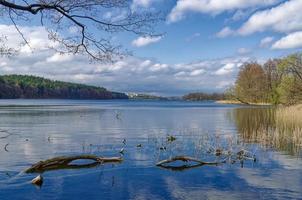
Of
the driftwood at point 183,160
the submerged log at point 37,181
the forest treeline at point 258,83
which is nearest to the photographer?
the submerged log at point 37,181

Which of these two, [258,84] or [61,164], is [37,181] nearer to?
[61,164]

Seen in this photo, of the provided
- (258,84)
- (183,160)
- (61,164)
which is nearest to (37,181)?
(61,164)

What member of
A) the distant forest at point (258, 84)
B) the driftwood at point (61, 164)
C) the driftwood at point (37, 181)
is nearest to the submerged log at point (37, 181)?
the driftwood at point (37, 181)

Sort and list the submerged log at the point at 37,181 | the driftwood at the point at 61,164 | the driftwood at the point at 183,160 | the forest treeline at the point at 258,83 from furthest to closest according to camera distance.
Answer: the forest treeline at the point at 258,83
the driftwood at the point at 183,160
the driftwood at the point at 61,164
the submerged log at the point at 37,181

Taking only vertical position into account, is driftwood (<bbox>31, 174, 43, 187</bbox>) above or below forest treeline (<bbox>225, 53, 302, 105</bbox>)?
below

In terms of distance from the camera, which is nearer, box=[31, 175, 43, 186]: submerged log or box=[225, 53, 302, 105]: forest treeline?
box=[31, 175, 43, 186]: submerged log

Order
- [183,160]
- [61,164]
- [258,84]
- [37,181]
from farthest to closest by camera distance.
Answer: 1. [258,84]
2. [183,160]
3. [61,164]
4. [37,181]

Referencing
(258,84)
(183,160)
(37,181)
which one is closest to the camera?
(37,181)

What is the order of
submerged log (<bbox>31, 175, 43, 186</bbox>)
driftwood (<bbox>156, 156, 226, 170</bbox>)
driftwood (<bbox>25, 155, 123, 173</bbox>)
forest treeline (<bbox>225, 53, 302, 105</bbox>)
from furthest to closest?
forest treeline (<bbox>225, 53, 302, 105</bbox>)
driftwood (<bbox>156, 156, 226, 170</bbox>)
driftwood (<bbox>25, 155, 123, 173</bbox>)
submerged log (<bbox>31, 175, 43, 186</bbox>)

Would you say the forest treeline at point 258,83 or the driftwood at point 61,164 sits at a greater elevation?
the forest treeline at point 258,83

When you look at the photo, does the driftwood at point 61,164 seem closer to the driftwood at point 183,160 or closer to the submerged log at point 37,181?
the submerged log at point 37,181

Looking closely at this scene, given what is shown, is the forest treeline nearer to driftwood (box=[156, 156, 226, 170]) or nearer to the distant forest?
the distant forest

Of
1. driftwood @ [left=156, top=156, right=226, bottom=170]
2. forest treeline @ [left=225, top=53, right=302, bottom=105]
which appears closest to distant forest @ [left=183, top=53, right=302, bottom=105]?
forest treeline @ [left=225, top=53, right=302, bottom=105]

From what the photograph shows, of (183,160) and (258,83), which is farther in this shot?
(258,83)
